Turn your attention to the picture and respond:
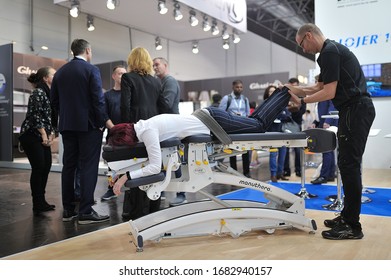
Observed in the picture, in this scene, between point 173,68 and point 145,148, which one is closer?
point 145,148

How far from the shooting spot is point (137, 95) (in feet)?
9.73

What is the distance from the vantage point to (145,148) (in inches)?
87.7

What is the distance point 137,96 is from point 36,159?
3.74 ft

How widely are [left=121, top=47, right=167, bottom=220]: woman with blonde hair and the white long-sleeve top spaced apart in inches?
29.3

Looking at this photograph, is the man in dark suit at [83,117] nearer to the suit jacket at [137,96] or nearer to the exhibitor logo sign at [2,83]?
the suit jacket at [137,96]

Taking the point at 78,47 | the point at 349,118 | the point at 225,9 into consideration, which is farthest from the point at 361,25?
the point at 78,47

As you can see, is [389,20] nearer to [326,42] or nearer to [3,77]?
[326,42]

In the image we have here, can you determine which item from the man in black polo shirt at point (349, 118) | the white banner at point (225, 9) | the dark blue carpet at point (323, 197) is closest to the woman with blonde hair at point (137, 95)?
the dark blue carpet at point (323, 197)

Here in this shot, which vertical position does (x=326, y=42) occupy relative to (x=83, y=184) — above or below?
above

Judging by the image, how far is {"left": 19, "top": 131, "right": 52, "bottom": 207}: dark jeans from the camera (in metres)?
3.26

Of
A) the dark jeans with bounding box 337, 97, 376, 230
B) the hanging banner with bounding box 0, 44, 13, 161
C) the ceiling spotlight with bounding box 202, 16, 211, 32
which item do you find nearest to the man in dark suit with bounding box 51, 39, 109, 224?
the dark jeans with bounding box 337, 97, 376, 230

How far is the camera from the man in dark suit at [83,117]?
9.27 ft
